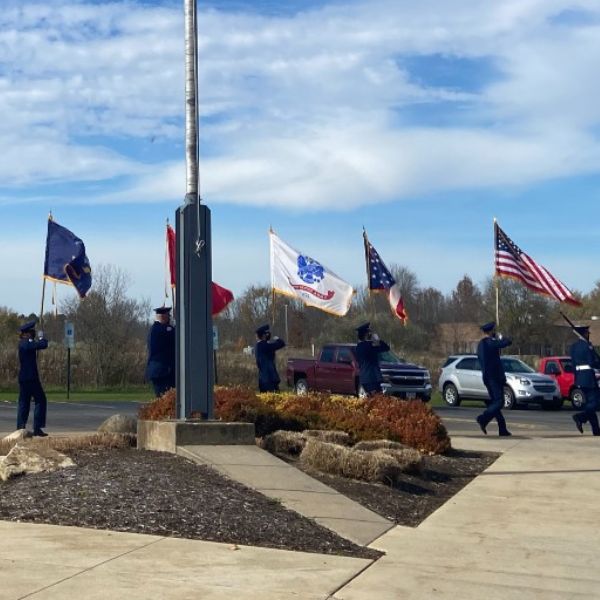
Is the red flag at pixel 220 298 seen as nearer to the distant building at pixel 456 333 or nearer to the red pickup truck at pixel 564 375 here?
the red pickup truck at pixel 564 375

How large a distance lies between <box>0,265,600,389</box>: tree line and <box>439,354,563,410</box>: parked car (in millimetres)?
3016

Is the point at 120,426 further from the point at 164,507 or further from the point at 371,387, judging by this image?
the point at 371,387

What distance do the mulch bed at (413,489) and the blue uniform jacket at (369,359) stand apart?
4.60 m

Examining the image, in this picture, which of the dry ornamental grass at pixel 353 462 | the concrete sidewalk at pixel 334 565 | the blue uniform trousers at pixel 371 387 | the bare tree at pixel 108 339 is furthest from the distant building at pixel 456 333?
the concrete sidewalk at pixel 334 565

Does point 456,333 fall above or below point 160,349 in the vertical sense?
above

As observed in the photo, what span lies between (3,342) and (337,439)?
114 feet

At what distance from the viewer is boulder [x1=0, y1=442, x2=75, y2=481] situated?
984cm

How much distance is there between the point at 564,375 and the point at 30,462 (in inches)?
958

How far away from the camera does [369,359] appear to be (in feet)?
58.3

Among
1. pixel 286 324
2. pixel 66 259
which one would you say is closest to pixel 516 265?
pixel 66 259

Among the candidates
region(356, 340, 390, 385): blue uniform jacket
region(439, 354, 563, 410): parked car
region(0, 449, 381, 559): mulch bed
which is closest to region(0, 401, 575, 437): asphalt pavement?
region(439, 354, 563, 410): parked car

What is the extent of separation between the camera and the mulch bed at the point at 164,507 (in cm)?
784

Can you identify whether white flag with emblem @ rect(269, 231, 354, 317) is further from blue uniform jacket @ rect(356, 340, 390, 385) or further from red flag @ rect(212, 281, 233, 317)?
blue uniform jacket @ rect(356, 340, 390, 385)

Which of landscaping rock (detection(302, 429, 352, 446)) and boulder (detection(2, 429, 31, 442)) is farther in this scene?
boulder (detection(2, 429, 31, 442))
